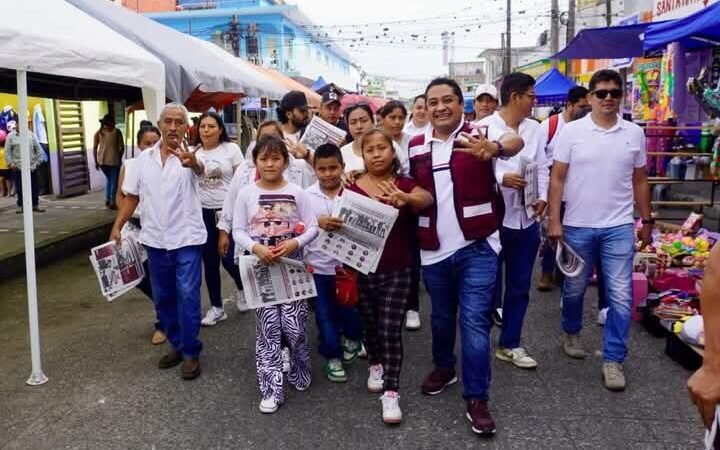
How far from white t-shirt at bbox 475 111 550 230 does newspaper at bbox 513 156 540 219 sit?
2cm

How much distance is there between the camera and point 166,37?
8.63 metres

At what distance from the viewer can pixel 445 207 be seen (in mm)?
3258

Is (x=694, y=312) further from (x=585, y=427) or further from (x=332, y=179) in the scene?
(x=332, y=179)

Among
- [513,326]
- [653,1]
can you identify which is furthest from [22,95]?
[653,1]

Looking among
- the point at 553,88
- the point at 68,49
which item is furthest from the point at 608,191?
the point at 553,88

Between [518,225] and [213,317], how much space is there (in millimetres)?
2646

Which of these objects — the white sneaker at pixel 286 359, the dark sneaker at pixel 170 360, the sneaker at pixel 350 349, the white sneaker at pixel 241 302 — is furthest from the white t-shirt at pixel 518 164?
the white sneaker at pixel 241 302

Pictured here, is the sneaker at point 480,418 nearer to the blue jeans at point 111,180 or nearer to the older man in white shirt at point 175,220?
the older man in white shirt at point 175,220

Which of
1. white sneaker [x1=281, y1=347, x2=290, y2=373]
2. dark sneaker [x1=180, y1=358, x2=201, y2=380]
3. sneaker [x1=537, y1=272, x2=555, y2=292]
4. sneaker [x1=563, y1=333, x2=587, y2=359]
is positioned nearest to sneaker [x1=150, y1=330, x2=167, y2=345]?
dark sneaker [x1=180, y1=358, x2=201, y2=380]

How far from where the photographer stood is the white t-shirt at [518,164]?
12.5 feet

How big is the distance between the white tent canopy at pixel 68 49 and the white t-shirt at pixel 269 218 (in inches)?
61.8

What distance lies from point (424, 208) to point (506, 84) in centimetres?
137

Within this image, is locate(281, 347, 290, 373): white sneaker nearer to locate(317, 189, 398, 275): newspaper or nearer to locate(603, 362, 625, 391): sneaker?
locate(317, 189, 398, 275): newspaper

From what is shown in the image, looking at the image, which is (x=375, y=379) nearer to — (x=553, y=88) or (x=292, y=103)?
(x=292, y=103)
